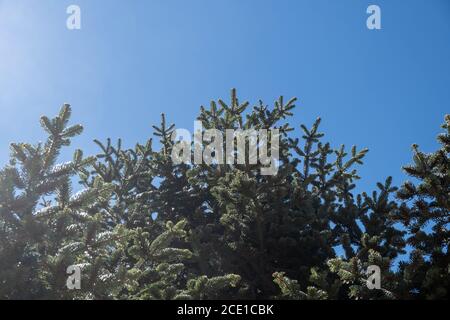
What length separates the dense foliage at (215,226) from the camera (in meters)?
6.61

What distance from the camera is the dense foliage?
21.7 feet

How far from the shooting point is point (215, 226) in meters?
12.1

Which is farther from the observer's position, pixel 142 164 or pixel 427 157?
pixel 142 164

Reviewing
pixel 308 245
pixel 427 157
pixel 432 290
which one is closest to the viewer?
pixel 432 290

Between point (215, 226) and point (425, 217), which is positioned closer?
point (425, 217)
